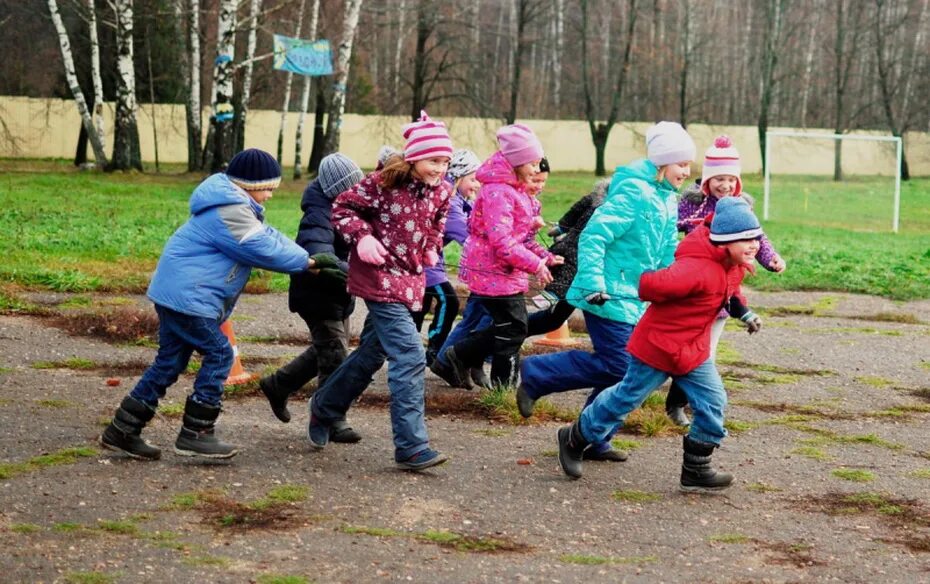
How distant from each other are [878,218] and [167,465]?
2564 cm

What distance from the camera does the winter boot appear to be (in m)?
6.84

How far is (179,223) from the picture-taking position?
19.1 metres

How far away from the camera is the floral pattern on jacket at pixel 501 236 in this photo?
7.43m

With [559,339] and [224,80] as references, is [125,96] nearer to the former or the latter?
[224,80]

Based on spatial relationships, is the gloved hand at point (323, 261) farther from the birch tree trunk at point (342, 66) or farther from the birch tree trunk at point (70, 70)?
the birch tree trunk at point (70, 70)

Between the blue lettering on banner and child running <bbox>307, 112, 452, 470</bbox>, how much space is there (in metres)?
26.4

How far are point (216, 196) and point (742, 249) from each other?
2.38m

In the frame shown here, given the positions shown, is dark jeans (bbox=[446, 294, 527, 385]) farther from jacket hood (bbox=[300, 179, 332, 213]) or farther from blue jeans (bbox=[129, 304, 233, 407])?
blue jeans (bbox=[129, 304, 233, 407])

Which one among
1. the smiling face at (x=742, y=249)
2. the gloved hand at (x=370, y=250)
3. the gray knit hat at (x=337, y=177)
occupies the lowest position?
the gloved hand at (x=370, y=250)

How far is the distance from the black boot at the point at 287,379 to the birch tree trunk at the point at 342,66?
24.3m

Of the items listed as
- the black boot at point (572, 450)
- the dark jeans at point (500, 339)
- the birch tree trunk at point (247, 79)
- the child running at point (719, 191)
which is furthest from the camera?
the birch tree trunk at point (247, 79)

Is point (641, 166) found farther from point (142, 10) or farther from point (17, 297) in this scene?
point (142, 10)

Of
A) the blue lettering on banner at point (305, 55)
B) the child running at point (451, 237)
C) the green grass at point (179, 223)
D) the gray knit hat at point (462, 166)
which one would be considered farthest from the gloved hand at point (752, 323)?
the blue lettering on banner at point (305, 55)

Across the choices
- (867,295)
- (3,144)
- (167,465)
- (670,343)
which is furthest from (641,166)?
(3,144)
